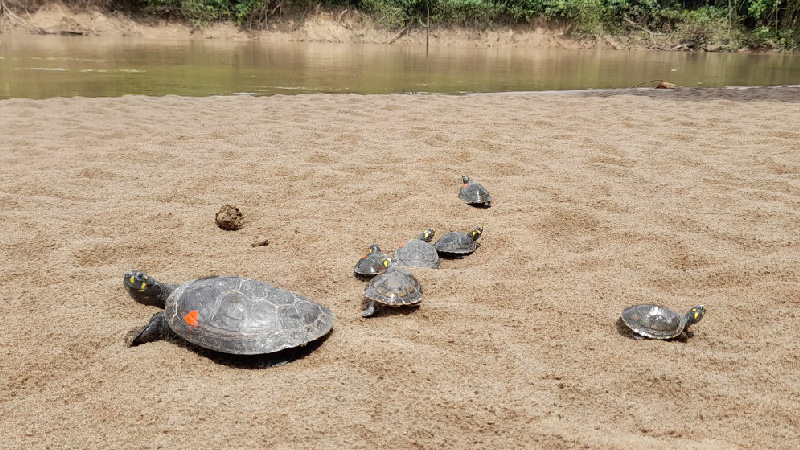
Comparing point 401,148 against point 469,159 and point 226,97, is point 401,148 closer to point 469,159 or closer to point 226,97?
point 469,159

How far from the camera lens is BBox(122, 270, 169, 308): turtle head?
2.81 m

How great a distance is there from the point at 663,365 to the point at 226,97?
27.7 ft

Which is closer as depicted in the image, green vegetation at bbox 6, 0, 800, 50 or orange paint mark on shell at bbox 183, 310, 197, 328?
orange paint mark on shell at bbox 183, 310, 197, 328

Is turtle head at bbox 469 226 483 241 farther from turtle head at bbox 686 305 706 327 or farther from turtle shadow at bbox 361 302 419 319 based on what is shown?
turtle head at bbox 686 305 706 327

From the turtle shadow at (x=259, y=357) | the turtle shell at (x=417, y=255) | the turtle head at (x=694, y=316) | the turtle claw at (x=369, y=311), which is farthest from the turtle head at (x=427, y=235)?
the turtle head at (x=694, y=316)

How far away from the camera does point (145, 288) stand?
2.83 m

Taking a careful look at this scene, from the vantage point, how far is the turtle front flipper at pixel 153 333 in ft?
8.57

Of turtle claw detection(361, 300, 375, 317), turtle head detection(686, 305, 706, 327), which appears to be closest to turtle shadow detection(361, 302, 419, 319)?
turtle claw detection(361, 300, 375, 317)

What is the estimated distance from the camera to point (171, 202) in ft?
14.5

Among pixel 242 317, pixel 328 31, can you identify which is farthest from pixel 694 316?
pixel 328 31

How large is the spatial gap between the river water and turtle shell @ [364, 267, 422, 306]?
791cm

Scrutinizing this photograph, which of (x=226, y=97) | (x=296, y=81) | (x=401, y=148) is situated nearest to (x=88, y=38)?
A: (x=296, y=81)

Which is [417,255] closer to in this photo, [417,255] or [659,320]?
[417,255]

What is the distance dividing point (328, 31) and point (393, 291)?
24679 mm
